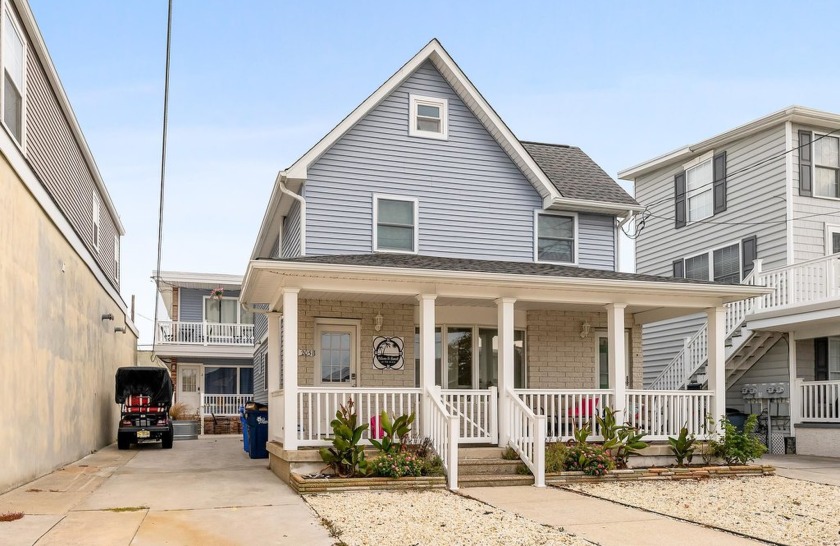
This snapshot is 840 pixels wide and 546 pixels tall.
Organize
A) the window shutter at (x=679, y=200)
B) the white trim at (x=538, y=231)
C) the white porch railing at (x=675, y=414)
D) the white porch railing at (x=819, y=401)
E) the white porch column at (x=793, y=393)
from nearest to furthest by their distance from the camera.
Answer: the white porch railing at (x=675, y=414)
the white trim at (x=538, y=231)
the white porch railing at (x=819, y=401)
the white porch column at (x=793, y=393)
the window shutter at (x=679, y=200)

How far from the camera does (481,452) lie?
12570 mm

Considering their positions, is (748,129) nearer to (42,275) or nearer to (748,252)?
(748,252)

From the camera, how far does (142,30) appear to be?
1366 cm

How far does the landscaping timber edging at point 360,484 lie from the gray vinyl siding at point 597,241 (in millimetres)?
7280

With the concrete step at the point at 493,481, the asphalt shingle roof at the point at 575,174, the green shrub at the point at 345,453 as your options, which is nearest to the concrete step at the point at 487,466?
the concrete step at the point at 493,481

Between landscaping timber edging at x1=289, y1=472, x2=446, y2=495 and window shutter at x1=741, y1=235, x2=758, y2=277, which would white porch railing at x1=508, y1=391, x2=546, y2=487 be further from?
window shutter at x1=741, y1=235, x2=758, y2=277

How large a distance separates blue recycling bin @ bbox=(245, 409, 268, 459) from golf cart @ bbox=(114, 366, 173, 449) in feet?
16.0

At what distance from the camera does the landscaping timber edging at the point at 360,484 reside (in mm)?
10750

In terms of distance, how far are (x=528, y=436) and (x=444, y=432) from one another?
4.70ft

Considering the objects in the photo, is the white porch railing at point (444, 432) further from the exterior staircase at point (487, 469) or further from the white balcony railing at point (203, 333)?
the white balcony railing at point (203, 333)

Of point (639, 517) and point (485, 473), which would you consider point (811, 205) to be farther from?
point (639, 517)

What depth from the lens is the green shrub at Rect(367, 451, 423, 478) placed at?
11.2 meters

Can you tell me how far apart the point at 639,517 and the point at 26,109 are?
1023 cm

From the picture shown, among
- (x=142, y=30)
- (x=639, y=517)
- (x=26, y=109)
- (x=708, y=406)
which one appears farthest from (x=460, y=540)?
(x=142, y=30)
